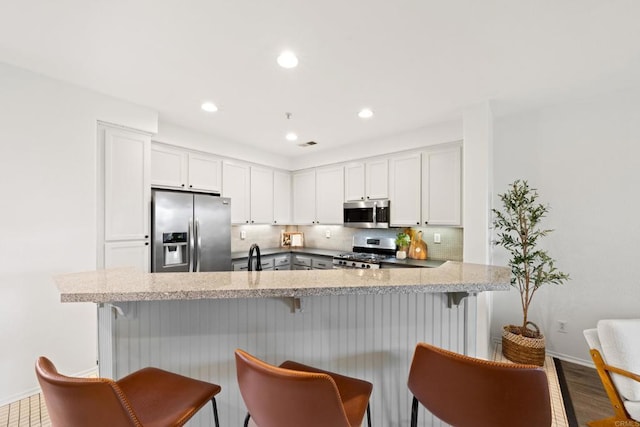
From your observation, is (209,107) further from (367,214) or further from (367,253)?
(367,253)

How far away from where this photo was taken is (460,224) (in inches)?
128

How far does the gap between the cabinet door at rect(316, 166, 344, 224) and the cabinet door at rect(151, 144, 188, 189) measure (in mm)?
2084

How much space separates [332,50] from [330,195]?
9.24 ft

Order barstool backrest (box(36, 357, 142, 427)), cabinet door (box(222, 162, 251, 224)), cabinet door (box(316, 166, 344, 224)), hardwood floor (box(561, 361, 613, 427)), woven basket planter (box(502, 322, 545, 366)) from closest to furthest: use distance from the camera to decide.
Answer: barstool backrest (box(36, 357, 142, 427))
hardwood floor (box(561, 361, 613, 427))
woven basket planter (box(502, 322, 545, 366))
cabinet door (box(222, 162, 251, 224))
cabinet door (box(316, 166, 344, 224))

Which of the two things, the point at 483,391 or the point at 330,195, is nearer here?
the point at 483,391

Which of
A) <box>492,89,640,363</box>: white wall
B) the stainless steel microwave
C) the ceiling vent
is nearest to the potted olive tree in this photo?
<box>492,89,640,363</box>: white wall

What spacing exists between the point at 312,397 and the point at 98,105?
309 centimetres

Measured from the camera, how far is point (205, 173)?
388cm

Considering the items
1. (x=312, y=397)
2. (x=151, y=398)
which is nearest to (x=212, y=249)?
(x=151, y=398)

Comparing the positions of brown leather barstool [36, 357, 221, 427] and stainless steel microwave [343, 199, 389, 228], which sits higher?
stainless steel microwave [343, 199, 389, 228]

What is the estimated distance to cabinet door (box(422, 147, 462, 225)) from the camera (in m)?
3.32

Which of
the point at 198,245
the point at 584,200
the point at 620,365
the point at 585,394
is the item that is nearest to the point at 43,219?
the point at 198,245

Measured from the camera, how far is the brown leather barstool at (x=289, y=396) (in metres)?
0.88

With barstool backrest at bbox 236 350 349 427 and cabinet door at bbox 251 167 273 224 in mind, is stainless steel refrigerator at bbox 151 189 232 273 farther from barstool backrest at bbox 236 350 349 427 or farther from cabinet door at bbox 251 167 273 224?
barstool backrest at bbox 236 350 349 427
